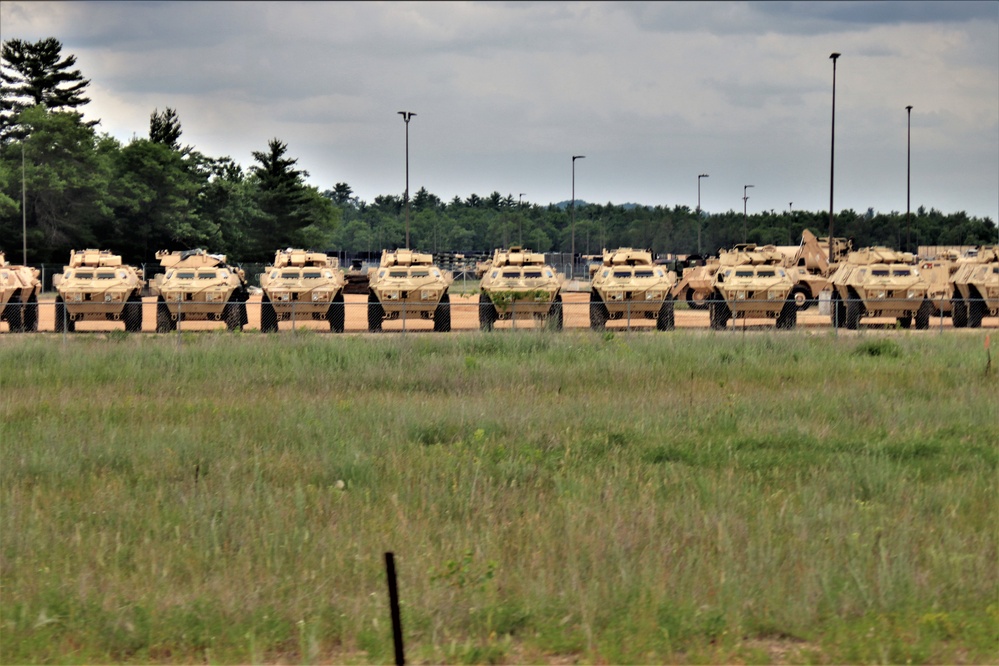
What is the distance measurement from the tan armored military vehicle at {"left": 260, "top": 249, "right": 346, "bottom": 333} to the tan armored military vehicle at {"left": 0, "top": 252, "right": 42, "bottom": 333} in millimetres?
5670

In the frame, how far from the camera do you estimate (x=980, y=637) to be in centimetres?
689

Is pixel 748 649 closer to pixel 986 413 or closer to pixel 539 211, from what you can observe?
pixel 986 413

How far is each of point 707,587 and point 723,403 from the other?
7696 mm

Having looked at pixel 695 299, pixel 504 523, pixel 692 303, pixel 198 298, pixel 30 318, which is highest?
pixel 198 298

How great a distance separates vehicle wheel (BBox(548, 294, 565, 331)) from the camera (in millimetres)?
27453

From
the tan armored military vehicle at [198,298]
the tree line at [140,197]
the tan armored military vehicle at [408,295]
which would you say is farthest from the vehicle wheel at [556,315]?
the tree line at [140,197]

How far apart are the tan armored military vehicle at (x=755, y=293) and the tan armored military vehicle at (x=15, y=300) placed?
17.0 meters

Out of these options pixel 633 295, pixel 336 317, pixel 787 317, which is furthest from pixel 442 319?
pixel 787 317

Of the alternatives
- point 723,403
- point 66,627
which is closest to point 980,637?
point 66,627

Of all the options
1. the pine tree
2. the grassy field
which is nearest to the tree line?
the pine tree

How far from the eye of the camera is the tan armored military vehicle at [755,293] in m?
30.5

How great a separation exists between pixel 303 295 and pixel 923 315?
15.7 m

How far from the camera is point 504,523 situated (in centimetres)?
909

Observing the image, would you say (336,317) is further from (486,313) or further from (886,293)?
(886,293)
